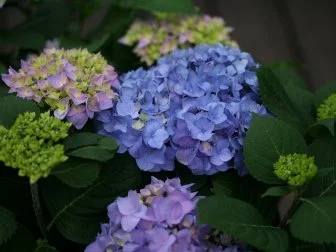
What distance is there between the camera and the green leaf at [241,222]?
551 mm

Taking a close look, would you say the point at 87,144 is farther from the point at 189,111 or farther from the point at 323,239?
the point at 323,239

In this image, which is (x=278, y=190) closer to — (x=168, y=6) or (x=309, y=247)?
(x=309, y=247)

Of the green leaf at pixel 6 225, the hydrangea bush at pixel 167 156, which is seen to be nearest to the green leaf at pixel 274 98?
the hydrangea bush at pixel 167 156

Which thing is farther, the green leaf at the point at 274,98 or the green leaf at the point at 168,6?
the green leaf at the point at 168,6

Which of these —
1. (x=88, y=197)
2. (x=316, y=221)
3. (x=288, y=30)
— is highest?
(x=316, y=221)

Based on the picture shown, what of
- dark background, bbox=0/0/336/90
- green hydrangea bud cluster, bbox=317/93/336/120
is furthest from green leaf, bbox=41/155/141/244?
dark background, bbox=0/0/336/90

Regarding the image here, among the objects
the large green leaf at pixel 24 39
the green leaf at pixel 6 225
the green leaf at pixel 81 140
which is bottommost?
the green leaf at pixel 6 225

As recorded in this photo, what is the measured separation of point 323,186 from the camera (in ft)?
2.11

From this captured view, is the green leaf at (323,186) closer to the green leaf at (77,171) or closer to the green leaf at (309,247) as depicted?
the green leaf at (309,247)

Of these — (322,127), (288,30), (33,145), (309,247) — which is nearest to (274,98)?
(322,127)

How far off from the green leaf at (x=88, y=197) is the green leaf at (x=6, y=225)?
60 mm

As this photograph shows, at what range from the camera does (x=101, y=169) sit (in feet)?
2.23

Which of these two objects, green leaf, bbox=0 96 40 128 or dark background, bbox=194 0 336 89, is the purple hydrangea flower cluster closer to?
green leaf, bbox=0 96 40 128

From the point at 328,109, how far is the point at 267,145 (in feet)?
0.40
